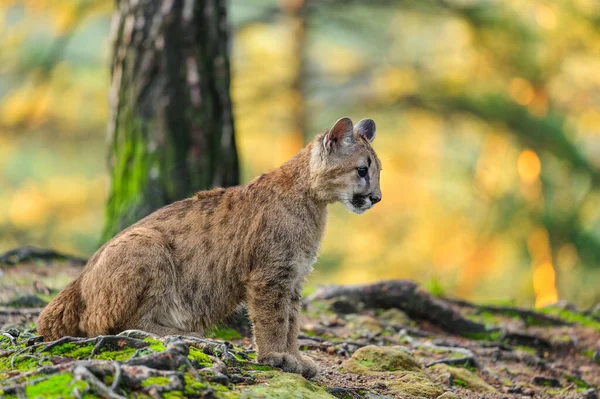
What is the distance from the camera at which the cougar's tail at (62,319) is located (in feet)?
Result: 17.9

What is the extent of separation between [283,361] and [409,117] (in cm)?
1520

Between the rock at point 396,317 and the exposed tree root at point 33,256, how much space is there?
329cm

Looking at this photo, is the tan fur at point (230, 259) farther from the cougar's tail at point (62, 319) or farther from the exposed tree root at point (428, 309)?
the exposed tree root at point (428, 309)

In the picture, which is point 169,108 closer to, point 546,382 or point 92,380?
point 546,382

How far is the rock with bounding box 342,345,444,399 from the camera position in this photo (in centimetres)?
550

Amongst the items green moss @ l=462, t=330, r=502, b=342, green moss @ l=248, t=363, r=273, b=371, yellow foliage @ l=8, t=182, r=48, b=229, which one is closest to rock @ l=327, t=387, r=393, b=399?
green moss @ l=248, t=363, r=273, b=371

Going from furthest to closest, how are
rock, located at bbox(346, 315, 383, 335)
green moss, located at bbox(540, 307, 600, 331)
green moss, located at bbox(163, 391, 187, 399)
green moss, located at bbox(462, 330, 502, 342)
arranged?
green moss, located at bbox(540, 307, 600, 331) → green moss, located at bbox(462, 330, 502, 342) → rock, located at bbox(346, 315, 383, 335) → green moss, located at bbox(163, 391, 187, 399)

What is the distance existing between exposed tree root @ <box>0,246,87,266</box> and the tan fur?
9.78 feet

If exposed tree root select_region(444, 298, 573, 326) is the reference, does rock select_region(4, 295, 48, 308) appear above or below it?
above

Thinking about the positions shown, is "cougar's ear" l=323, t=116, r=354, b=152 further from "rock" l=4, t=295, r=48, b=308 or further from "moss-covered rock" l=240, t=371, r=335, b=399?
"rock" l=4, t=295, r=48, b=308

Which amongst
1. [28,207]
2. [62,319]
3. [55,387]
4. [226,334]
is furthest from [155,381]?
[28,207]

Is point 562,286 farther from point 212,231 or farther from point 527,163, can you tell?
point 212,231

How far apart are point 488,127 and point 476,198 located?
94.6 inches

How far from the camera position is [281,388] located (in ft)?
14.5
